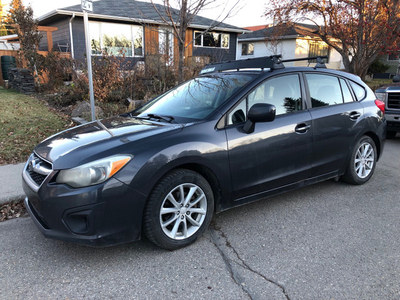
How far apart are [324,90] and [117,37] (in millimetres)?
16492

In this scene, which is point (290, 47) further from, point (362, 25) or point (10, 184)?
point (10, 184)

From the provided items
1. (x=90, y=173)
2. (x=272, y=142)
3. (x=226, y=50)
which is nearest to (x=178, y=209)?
(x=90, y=173)

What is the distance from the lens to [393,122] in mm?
7398

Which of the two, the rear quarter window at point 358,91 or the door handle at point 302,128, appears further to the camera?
the rear quarter window at point 358,91

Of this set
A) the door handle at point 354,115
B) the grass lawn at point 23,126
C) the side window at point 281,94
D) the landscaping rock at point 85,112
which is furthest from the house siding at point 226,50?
the side window at point 281,94

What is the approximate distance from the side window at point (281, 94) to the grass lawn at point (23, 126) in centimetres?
424

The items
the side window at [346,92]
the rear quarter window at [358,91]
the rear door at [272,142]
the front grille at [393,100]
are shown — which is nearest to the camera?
the rear door at [272,142]

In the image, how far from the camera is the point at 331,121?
4043 mm

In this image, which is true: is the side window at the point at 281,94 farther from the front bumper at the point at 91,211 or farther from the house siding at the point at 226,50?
the house siding at the point at 226,50

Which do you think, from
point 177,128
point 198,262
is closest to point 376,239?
point 198,262

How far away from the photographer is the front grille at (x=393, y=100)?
24.6 ft

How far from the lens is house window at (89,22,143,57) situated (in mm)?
17625

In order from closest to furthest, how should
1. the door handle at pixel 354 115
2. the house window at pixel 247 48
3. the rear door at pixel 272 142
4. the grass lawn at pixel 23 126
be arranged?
the rear door at pixel 272 142 < the door handle at pixel 354 115 < the grass lawn at pixel 23 126 < the house window at pixel 247 48

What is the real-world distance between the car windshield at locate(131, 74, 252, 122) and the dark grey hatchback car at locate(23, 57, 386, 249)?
0.7 inches
